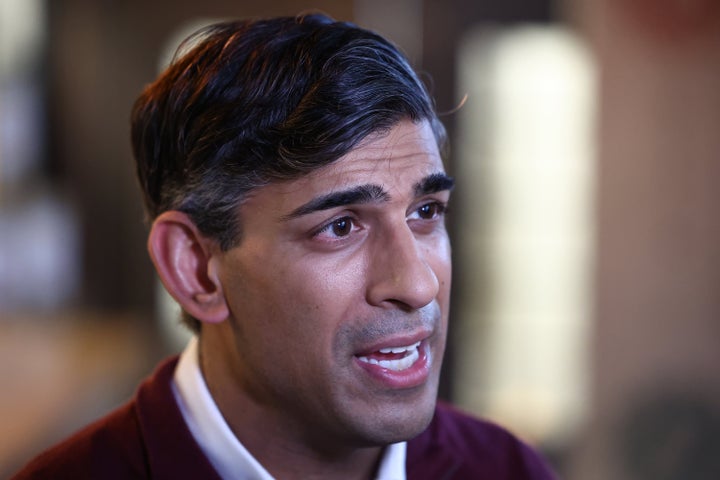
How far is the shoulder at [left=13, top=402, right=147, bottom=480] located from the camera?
1364 mm

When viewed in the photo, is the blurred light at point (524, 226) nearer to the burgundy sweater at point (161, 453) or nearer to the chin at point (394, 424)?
the burgundy sweater at point (161, 453)

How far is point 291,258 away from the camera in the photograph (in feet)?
4.40

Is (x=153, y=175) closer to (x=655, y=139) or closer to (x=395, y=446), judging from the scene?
(x=395, y=446)

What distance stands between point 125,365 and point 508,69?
2.78 m

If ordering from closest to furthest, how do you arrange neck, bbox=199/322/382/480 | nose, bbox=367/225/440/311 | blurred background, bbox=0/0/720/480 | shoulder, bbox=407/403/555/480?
nose, bbox=367/225/440/311
neck, bbox=199/322/382/480
shoulder, bbox=407/403/555/480
blurred background, bbox=0/0/720/480

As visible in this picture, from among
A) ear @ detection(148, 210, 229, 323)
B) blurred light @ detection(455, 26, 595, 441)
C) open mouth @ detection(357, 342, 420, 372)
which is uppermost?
ear @ detection(148, 210, 229, 323)

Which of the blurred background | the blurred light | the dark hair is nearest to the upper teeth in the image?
the dark hair

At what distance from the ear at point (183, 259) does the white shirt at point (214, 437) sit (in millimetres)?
120

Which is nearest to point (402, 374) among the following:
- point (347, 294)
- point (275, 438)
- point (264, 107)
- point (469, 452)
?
point (347, 294)

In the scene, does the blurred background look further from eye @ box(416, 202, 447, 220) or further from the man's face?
the man's face

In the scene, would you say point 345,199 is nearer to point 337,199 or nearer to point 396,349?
point 337,199

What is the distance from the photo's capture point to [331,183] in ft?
4.33

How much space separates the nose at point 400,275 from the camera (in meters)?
1.30

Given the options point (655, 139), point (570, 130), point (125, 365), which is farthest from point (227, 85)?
point (125, 365)
